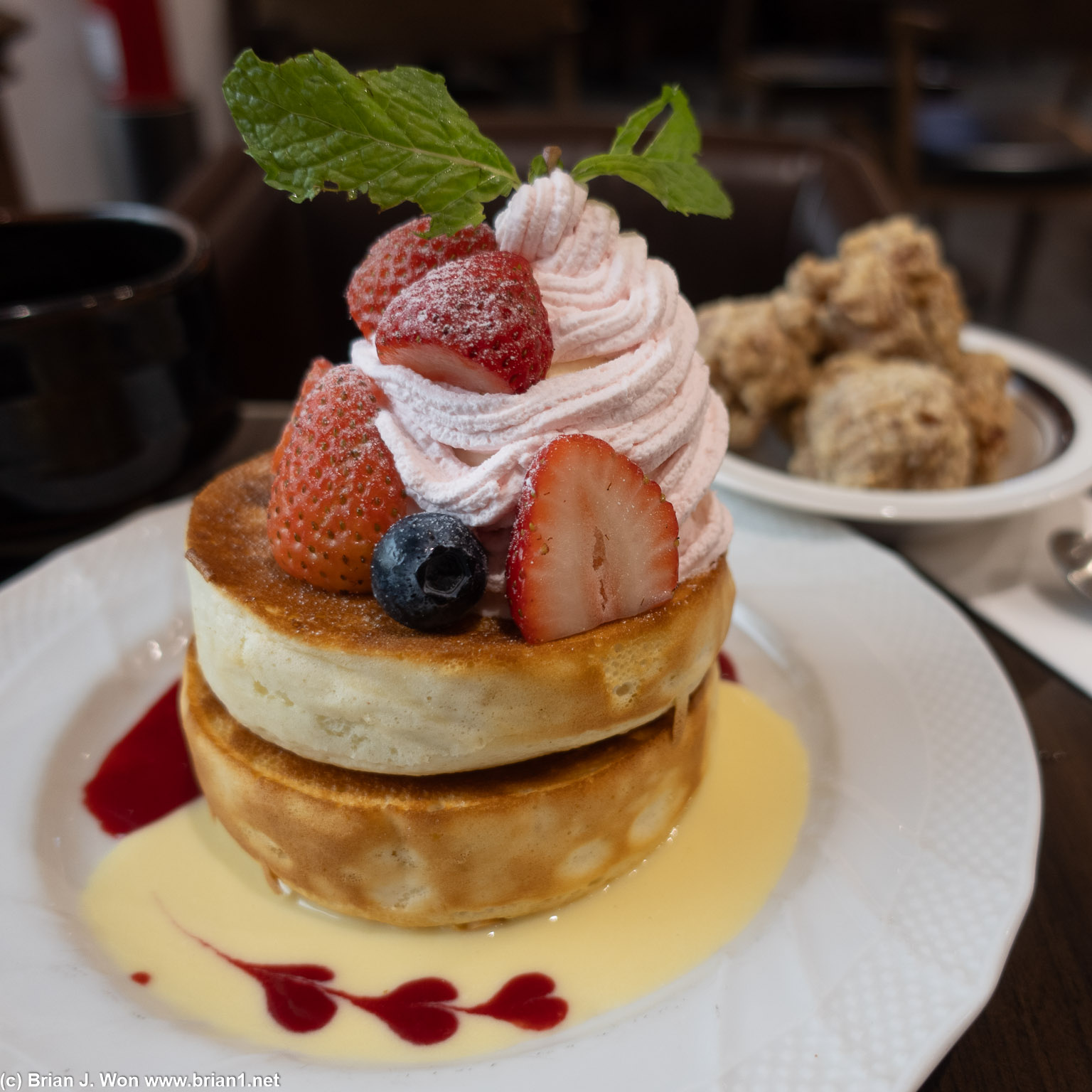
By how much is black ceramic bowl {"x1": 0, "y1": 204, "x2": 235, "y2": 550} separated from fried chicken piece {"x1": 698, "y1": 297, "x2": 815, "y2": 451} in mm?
1105

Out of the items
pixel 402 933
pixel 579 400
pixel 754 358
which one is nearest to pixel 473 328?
pixel 579 400

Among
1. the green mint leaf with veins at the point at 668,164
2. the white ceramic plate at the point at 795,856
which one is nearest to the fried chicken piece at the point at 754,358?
the white ceramic plate at the point at 795,856

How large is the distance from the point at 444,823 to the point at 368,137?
2.87 feet

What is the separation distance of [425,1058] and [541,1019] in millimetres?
147

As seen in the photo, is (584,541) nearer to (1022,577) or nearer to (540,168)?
(540,168)

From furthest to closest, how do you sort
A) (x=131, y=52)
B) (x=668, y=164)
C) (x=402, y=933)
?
1. (x=131, y=52)
2. (x=668, y=164)
3. (x=402, y=933)

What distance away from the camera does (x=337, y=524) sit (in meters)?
1.16

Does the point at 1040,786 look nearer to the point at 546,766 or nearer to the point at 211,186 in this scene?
the point at 546,766

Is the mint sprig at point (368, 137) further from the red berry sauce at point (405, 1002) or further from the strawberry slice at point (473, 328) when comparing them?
the red berry sauce at point (405, 1002)

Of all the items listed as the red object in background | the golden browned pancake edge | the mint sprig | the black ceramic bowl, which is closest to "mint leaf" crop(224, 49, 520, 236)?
the mint sprig

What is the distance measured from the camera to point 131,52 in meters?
4.44

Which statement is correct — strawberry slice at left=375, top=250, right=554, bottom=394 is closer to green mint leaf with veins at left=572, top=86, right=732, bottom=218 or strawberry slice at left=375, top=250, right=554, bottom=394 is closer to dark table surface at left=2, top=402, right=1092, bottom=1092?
green mint leaf with veins at left=572, top=86, right=732, bottom=218

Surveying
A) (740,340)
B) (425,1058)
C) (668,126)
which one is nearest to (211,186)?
(740,340)

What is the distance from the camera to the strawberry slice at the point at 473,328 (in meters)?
1.11
